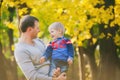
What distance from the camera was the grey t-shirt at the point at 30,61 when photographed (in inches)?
138

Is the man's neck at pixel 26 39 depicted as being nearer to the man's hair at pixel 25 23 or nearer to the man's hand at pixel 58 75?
the man's hair at pixel 25 23

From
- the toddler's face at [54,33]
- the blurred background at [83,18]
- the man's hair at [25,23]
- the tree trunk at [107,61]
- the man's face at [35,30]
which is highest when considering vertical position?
the man's hair at [25,23]

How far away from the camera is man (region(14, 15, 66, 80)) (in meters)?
3.52

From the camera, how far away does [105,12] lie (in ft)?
44.0

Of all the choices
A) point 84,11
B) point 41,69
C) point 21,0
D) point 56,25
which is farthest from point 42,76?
point 84,11

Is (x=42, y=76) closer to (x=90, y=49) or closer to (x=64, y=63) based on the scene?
(x=64, y=63)

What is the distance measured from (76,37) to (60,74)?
1022cm

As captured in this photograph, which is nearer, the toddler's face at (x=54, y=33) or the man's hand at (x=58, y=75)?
the man's hand at (x=58, y=75)

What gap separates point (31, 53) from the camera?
3.58 m

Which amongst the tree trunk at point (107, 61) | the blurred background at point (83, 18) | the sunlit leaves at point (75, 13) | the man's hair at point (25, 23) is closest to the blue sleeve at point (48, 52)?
the man's hair at point (25, 23)

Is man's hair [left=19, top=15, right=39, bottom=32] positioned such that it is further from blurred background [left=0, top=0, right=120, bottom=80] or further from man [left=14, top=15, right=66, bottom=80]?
blurred background [left=0, top=0, right=120, bottom=80]

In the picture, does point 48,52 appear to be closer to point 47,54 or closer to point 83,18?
point 47,54

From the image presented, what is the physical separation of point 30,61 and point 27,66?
6cm

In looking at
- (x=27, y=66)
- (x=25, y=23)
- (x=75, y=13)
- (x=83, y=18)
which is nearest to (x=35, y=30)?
(x=25, y=23)
